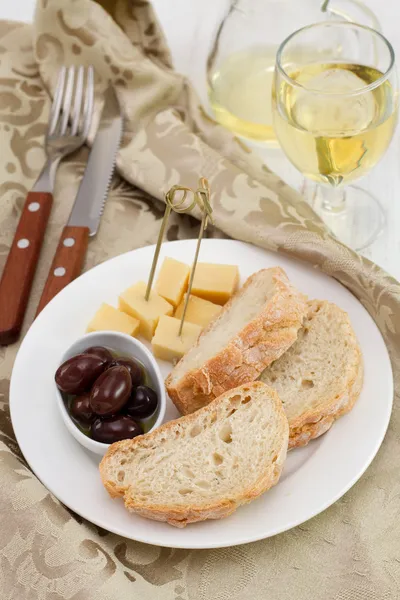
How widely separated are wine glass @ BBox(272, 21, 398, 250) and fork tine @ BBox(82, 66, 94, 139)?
0.77 meters

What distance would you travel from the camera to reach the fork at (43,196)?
2381 mm

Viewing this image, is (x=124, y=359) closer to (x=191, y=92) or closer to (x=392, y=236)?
(x=392, y=236)

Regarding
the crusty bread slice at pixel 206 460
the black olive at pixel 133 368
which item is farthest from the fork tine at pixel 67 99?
the crusty bread slice at pixel 206 460

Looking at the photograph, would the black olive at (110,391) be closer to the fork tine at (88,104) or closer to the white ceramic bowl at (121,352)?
the white ceramic bowl at (121,352)

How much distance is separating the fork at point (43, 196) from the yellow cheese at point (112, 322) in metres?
0.26

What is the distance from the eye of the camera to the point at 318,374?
212cm

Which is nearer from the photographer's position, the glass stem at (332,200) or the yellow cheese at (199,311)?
the yellow cheese at (199,311)

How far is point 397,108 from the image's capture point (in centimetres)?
233

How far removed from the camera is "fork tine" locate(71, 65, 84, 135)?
2.88m

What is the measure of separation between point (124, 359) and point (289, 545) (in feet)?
2.07

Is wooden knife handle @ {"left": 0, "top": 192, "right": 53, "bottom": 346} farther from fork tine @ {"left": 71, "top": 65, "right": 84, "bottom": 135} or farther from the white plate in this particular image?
fork tine @ {"left": 71, "top": 65, "right": 84, "bottom": 135}

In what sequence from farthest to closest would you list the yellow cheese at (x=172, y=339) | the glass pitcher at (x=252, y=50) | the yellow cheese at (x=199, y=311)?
the glass pitcher at (x=252, y=50) < the yellow cheese at (x=199, y=311) < the yellow cheese at (x=172, y=339)

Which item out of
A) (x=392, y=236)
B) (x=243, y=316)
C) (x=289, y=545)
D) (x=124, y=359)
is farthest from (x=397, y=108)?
(x=289, y=545)

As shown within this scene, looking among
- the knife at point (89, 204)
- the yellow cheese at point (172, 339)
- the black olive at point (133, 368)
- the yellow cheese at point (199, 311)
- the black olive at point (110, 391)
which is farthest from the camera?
the knife at point (89, 204)
